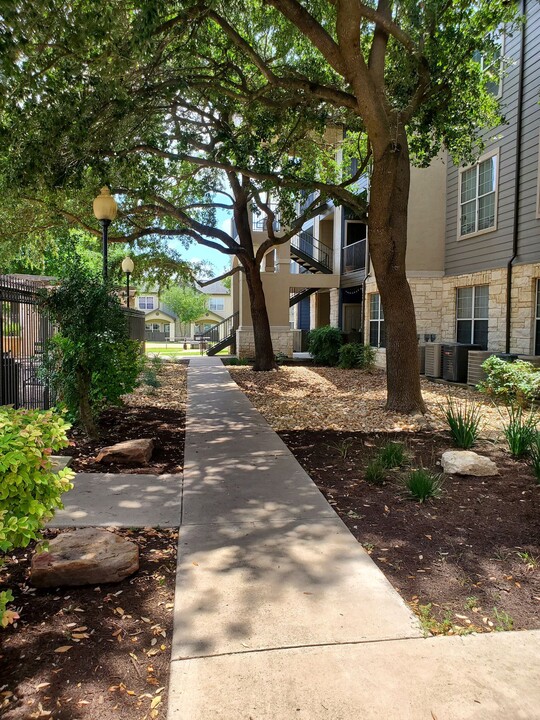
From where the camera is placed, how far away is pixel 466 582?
3.37 m

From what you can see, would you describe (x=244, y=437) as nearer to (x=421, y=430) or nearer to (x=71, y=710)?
(x=421, y=430)

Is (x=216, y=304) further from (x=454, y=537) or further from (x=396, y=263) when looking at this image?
(x=454, y=537)

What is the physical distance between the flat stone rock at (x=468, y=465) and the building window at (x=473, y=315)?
8.11 meters

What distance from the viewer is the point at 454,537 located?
403 centimetres

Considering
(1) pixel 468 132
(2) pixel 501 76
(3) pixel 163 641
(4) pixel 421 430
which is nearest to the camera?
(3) pixel 163 641

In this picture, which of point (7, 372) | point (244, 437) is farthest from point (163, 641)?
point (7, 372)

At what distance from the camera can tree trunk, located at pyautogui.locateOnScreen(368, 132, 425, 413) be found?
28.3 feet

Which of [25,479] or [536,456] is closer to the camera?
[25,479]

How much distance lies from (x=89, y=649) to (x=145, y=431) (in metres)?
5.21

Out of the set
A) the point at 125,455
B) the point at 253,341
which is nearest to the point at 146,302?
the point at 253,341

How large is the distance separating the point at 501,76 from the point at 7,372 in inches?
457

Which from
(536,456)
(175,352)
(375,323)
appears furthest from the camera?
(175,352)

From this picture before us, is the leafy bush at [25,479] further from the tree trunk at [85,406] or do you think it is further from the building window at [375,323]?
the building window at [375,323]

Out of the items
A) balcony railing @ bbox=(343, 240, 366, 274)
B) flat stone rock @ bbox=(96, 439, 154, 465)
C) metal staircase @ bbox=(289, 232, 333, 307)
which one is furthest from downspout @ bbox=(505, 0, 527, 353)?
metal staircase @ bbox=(289, 232, 333, 307)
